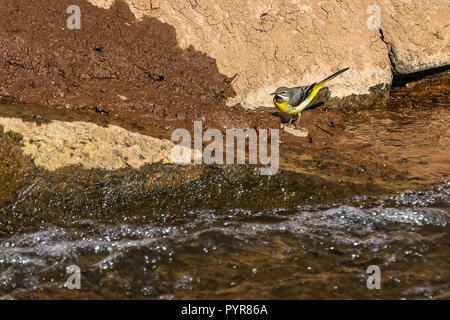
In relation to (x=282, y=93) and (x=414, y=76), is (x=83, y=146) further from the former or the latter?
(x=414, y=76)

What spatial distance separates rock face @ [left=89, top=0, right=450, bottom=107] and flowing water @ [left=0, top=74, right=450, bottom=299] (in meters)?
2.11

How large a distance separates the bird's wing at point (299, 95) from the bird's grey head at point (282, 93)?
3.1 inches

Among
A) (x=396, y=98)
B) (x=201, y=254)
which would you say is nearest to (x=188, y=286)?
(x=201, y=254)

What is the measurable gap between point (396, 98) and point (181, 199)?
4938 millimetres

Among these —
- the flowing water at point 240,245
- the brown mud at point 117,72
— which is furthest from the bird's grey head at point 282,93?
the flowing water at point 240,245

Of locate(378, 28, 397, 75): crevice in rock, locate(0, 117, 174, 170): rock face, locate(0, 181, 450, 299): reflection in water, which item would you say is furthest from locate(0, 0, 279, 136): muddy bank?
locate(378, 28, 397, 75): crevice in rock

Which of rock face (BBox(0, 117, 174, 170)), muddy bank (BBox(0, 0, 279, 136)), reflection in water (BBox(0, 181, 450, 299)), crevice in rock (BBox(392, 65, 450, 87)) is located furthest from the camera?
crevice in rock (BBox(392, 65, 450, 87))

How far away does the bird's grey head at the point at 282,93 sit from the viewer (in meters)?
7.52

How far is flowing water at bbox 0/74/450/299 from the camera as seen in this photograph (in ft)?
17.0

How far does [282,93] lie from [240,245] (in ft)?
8.53

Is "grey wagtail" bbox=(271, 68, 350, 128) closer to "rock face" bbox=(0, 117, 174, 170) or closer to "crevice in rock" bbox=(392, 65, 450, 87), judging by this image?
"rock face" bbox=(0, 117, 174, 170)

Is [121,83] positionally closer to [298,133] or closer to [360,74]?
[298,133]

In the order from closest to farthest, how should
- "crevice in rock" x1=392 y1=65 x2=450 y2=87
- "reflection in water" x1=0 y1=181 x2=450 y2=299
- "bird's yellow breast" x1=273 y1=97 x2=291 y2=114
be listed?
"reflection in water" x1=0 y1=181 x2=450 y2=299
"bird's yellow breast" x1=273 y1=97 x2=291 y2=114
"crevice in rock" x1=392 y1=65 x2=450 y2=87

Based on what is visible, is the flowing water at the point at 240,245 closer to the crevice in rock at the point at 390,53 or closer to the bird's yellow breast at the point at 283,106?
the bird's yellow breast at the point at 283,106
